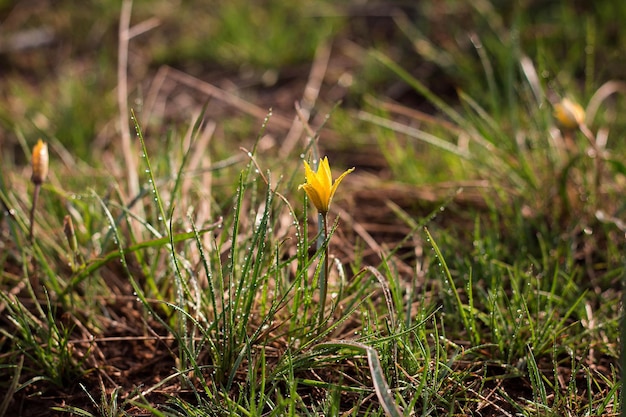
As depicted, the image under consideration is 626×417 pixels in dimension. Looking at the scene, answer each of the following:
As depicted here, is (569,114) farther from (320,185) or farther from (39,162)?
(39,162)

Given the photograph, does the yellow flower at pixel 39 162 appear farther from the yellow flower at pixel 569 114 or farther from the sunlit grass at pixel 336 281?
the yellow flower at pixel 569 114

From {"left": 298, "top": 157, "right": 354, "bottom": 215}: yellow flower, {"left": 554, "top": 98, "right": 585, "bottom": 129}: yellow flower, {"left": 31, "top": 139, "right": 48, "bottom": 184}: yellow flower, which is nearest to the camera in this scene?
{"left": 298, "top": 157, "right": 354, "bottom": 215}: yellow flower

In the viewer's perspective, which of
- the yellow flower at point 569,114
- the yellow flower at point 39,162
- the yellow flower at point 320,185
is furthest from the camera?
the yellow flower at point 569,114

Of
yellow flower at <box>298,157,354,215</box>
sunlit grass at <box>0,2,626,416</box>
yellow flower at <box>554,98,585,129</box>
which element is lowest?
sunlit grass at <box>0,2,626,416</box>

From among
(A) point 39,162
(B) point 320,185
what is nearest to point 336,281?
(B) point 320,185

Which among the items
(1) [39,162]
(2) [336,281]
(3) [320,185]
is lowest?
(2) [336,281]

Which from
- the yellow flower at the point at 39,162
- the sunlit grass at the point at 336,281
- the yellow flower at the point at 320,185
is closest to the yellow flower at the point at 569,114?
the sunlit grass at the point at 336,281

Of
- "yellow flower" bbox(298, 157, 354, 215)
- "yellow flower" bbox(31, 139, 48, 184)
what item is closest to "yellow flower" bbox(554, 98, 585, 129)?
"yellow flower" bbox(298, 157, 354, 215)

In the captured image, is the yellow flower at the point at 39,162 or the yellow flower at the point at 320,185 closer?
the yellow flower at the point at 320,185

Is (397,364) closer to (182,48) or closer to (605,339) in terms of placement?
(605,339)

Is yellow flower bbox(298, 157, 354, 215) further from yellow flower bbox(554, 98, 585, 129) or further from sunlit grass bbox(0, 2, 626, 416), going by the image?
yellow flower bbox(554, 98, 585, 129)

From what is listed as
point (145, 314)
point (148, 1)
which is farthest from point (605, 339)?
point (148, 1)
